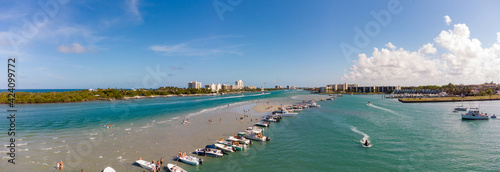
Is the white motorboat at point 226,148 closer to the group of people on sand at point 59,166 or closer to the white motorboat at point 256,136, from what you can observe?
the white motorboat at point 256,136

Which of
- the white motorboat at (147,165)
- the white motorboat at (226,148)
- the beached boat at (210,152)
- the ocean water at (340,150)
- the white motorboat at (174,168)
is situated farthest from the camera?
the white motorboat at (226,148)

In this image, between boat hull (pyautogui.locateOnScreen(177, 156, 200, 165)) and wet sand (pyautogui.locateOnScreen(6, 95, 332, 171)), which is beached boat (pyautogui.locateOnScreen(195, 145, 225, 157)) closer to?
wet sand (pyautogui.locateOnScreen(6, 95, 332, 171))

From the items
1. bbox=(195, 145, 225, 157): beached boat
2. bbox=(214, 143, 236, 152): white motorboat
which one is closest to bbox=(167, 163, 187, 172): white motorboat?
bbox=(195, 145, 225, 157): beached boat

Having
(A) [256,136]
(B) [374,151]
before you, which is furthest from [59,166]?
(B) [374,151]

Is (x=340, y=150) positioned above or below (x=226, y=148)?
below

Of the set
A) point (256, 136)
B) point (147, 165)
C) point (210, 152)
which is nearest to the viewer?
point (147, 165)

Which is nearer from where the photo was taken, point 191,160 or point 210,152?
point 191,160

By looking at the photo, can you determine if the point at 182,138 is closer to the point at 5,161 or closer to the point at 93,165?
the point at 93,165

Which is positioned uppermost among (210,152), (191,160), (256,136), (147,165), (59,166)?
(256,136)

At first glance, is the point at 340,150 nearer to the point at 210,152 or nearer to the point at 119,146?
the point at 210,152

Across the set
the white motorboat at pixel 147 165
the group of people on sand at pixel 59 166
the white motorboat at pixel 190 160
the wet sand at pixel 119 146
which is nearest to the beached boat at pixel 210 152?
the wet sand at pixel 119 146

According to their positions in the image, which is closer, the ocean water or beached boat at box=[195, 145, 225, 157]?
the ocean water
